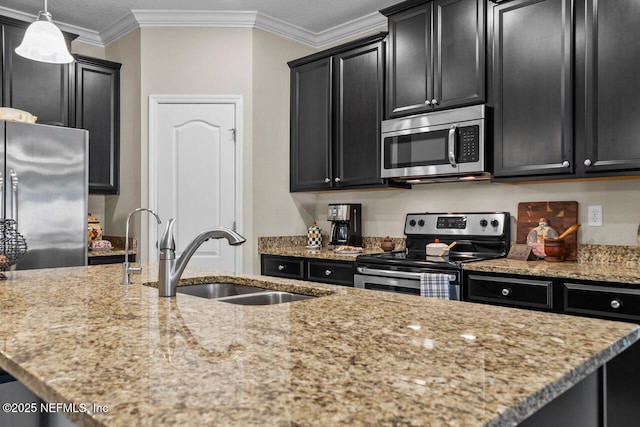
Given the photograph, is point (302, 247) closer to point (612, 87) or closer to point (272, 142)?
point (272, 142)

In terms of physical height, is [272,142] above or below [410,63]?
below

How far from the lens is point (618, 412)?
1.92 meters

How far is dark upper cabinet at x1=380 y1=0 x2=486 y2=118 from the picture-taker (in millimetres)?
2961

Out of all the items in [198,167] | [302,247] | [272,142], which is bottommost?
[302,247]

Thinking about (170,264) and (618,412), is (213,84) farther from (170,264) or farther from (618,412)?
(618,412)

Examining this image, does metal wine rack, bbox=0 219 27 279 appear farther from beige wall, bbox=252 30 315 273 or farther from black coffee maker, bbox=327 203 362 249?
black coffee maker, bbox=327 203 362 249

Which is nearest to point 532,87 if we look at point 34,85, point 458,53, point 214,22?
point 458,53

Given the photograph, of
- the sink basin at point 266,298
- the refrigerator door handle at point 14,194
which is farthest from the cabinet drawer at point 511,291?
the refrigerator door handle at point 14,194

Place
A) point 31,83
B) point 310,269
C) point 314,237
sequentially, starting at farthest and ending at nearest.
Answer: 1. point 314,237
2. point 31,83
3. point 310,269

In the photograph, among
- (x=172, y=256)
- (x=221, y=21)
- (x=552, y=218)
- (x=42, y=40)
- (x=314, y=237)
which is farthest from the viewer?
(x=314, y=237)

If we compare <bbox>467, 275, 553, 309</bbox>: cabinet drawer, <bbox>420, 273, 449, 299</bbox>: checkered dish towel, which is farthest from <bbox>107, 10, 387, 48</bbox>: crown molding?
<bbox>467, 275, 553, 309</bbox>: cabinet drawer

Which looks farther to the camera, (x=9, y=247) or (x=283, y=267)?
(x=283, y=267)

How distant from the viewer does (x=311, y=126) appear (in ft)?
13.3

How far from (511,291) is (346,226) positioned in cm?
173
